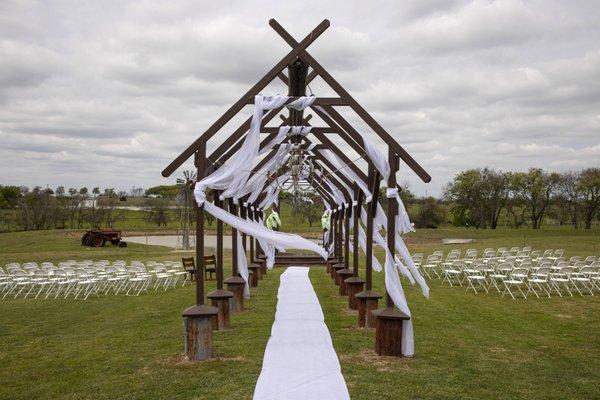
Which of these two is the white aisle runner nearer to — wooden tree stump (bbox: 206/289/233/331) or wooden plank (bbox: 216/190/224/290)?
wooden tree stump (bbox: 206/289/233/331)

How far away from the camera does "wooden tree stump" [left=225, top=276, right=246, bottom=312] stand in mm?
11172

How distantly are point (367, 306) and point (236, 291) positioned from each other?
120 inches

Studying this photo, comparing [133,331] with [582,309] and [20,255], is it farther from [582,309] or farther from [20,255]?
[20,255]

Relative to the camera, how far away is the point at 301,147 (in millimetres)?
11781

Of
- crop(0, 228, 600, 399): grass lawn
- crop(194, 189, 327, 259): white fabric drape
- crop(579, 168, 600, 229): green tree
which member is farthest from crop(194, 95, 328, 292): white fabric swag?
crop(579, 168, 600, 229): green tree

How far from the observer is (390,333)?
7.46 meters

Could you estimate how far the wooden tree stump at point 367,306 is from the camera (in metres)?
9.34

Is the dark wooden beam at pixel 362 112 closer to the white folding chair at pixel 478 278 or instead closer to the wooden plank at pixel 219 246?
the wooden plank at pixel 219 246

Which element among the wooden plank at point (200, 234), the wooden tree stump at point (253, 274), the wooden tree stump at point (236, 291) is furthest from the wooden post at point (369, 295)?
the wooden tree stump at point (253, 274)

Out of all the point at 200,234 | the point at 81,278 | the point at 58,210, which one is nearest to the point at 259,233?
the point at 200,234

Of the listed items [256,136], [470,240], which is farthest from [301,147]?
[470,240]

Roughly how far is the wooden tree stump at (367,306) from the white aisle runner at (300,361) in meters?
0.68

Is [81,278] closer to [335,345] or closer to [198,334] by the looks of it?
[198,334]

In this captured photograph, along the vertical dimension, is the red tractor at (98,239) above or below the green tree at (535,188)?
below
